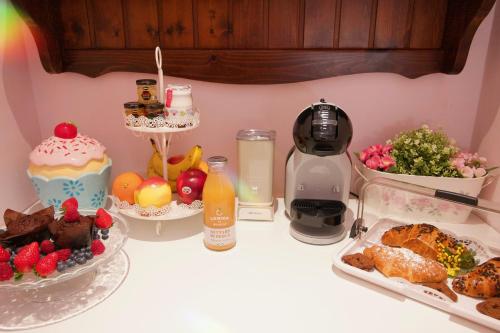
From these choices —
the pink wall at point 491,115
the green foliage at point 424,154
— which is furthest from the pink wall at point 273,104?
the green foliage at point 424,154

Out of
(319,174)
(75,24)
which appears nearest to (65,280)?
(319,174)

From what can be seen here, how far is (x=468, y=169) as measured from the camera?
0.99m

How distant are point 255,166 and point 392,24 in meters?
0.54

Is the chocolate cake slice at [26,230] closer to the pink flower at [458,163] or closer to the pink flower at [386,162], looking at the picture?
the pink flower at [386,162]

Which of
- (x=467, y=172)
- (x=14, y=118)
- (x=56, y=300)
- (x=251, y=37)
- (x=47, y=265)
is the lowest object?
(x=56, y=300)

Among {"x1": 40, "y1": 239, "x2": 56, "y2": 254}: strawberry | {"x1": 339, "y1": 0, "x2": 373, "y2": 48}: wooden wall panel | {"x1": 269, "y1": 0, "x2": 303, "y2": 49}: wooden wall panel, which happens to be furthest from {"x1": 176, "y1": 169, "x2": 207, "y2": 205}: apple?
{"x1": 339, "y1": 0, "x2": 373, "y2": 48}: wooden wall panel

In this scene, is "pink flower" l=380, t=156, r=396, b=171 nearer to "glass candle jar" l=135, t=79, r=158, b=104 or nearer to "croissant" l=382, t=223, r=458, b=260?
"croissant" l=382, t=223, r=458, b=260

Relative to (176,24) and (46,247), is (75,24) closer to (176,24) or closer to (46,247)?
(176,24)

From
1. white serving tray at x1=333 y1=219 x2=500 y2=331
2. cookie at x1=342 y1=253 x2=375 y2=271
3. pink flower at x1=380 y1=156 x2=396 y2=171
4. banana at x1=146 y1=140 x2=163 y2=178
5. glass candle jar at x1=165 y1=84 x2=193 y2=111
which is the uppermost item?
glass candle jar at x1=165 y1=84 x2=193 y2=111

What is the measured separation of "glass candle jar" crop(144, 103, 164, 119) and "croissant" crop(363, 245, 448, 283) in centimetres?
60

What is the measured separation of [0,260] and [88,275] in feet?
0.57

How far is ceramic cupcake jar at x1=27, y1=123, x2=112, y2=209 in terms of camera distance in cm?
97

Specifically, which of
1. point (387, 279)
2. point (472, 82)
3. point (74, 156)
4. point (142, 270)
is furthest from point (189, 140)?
point (472, 82)

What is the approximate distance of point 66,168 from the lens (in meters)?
0.97
